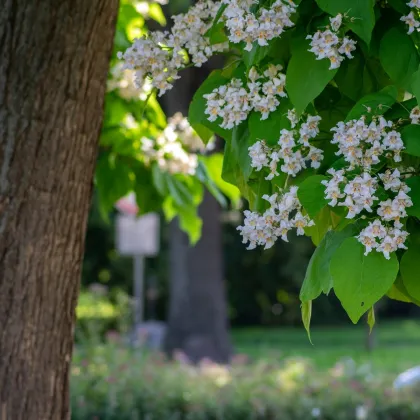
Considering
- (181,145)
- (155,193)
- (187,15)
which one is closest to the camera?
(187,15)

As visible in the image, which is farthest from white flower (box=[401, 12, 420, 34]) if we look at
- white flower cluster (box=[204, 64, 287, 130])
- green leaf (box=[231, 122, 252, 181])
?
green leaf (box=[231, 122, 252, 181])

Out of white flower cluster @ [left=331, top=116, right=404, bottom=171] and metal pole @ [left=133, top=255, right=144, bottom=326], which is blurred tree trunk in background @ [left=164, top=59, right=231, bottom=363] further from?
white flower cluster @ [left=331, top=116, right=404, bottom=171]

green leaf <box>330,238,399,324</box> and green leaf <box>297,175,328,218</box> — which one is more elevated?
green leaf <box>297,175,328,218</box>

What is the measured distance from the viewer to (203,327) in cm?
1160

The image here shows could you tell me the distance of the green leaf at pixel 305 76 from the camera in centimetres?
131

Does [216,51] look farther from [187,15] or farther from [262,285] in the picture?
[262,285]

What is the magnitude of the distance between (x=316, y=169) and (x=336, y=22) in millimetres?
246

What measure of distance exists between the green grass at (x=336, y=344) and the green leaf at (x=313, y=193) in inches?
468

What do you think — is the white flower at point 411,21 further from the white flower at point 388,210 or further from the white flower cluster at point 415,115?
the white flower at point 388,210

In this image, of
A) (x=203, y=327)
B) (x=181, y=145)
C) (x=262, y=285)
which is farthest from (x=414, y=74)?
(x=262, y=285)

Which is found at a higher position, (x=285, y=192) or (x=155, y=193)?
(x=155, y=193)

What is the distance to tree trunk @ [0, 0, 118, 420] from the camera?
1878 millimetres

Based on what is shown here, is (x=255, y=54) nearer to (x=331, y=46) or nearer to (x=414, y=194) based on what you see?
(x=331, y=46)

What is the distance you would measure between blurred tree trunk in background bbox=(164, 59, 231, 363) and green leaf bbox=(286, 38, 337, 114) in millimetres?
9974
